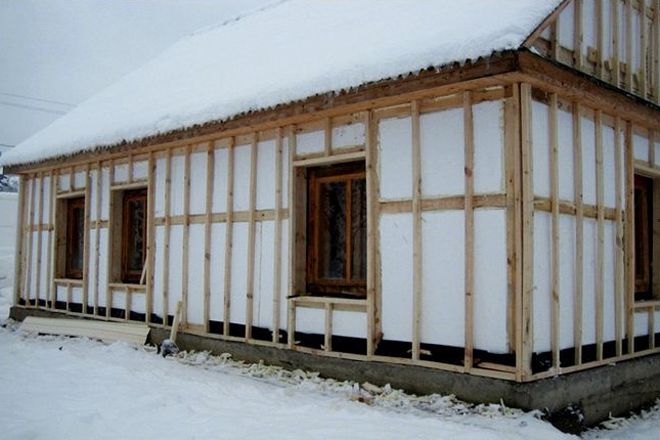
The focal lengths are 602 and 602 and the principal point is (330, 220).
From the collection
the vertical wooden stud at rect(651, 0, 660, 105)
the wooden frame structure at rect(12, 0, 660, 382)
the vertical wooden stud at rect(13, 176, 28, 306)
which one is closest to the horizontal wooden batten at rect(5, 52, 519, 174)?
the wooden frame structure at rect(12, 0, 660, 382)

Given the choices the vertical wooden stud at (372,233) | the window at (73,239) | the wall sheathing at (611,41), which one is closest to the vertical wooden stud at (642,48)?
the wall sheathing at (611,41)

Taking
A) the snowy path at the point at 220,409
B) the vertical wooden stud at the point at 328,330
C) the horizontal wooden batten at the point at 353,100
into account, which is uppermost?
the horizontal wooden batten at the point at 353,100

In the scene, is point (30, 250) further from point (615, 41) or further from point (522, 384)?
point (615, 41)

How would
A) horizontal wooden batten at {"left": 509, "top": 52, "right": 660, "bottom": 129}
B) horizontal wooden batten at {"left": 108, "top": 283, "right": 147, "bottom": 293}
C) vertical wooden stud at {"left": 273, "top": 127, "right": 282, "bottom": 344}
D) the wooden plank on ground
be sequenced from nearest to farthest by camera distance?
1. horizontal wooden batten at {"left": 509, "top": 52, "right": 660, "bottom": 129}
2. vertical wooden stud at {"left": 273, "top": 127, "right": 282, "bottom": 344}
3. the wooden plank on ground
4. horizontal wooden batten at {"left": 108, "top": 283, "right": 147, "bottom": 293}

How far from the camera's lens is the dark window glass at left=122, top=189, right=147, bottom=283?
984cm

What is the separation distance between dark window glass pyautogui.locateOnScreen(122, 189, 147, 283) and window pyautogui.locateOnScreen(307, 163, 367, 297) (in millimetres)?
3731

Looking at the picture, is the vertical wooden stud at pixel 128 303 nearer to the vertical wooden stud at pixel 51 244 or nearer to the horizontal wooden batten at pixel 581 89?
the vertical wooden stud at pixel 51 244

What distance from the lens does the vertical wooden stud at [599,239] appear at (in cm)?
614

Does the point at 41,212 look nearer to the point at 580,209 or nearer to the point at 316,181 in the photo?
the point at 316,181

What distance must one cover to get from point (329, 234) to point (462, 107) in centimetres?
235

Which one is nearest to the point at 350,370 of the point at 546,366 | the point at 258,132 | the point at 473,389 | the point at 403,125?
the point at 473,389

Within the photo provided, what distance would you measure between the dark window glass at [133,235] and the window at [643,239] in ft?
23.5

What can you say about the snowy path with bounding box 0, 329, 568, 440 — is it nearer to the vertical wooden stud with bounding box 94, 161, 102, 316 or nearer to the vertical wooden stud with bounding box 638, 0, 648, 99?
the vertical wooden stud with bounding box 94, 161, 102, 316

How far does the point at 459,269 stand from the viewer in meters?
5.65
